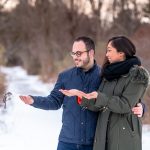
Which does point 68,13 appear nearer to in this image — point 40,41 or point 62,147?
point 40,41

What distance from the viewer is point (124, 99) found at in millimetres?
4523

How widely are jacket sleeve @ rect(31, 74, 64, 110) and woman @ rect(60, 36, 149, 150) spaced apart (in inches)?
16.5

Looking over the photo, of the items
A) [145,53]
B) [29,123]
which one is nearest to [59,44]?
[145,53]

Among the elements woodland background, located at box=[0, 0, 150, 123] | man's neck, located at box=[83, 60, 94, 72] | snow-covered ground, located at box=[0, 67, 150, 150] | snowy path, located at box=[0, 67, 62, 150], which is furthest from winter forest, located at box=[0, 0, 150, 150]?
man's neck, located at box=[83, 60, 94, 72]

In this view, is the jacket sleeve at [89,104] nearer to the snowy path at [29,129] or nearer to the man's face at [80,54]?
the man's face at [80,54]

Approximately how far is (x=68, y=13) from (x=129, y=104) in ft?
109

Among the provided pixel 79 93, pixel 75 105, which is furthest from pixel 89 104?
pixel 75 105

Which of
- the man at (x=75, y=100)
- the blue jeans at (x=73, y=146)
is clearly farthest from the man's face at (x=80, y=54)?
the blue jeans at (x=73, y=146)

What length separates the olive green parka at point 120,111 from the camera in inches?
178

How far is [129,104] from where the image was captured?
14.8 ft

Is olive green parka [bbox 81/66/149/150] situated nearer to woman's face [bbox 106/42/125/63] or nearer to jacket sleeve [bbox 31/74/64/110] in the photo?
woman's face [bbox 106/42/125/63]

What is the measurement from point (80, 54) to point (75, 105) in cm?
43

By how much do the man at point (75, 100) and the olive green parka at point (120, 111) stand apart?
0.12 metres

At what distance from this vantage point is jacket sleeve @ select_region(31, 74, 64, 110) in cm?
500
